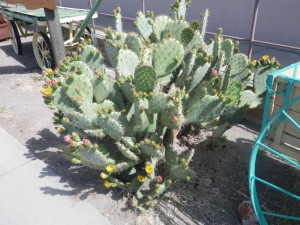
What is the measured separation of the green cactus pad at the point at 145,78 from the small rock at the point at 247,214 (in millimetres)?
1192

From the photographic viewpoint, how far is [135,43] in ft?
9.62

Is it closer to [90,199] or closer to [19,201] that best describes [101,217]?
[90,199]

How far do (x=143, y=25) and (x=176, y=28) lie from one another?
1.34ft

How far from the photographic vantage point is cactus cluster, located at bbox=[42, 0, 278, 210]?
231 cm

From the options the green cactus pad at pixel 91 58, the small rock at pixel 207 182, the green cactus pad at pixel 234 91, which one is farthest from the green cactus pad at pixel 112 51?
the small rock at pixel 207 182

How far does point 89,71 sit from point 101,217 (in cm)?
129

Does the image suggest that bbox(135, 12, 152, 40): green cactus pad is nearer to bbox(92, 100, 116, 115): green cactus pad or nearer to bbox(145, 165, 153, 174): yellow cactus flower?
bbox(92, 100, 116, 115): green cactus pad

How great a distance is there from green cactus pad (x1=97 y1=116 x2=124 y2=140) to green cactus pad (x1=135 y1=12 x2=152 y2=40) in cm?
127

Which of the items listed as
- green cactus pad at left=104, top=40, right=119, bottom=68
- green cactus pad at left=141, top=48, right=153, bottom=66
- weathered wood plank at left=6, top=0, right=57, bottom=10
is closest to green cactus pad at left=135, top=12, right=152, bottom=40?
green cactus pad at left=104, top=40, right=119, bottom=68

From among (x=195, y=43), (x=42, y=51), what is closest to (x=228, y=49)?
(x=195, y=43)

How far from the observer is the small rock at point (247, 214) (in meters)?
2.36

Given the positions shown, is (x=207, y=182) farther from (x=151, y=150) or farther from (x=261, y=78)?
(x=261, y=78)

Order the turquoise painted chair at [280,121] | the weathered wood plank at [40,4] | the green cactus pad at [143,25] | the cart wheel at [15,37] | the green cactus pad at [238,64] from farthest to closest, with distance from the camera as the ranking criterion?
1. the cart wheel at [15,37]
2. the weathered wood plank at [40,4]
3. the green cactus pad at [143,25]
4. the green cactus pad at [238,64]
5. the turquoise painted chair at [280,121]

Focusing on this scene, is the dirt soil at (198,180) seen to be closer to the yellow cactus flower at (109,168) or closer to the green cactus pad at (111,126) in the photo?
the yellow cactus flower at (109,168)
